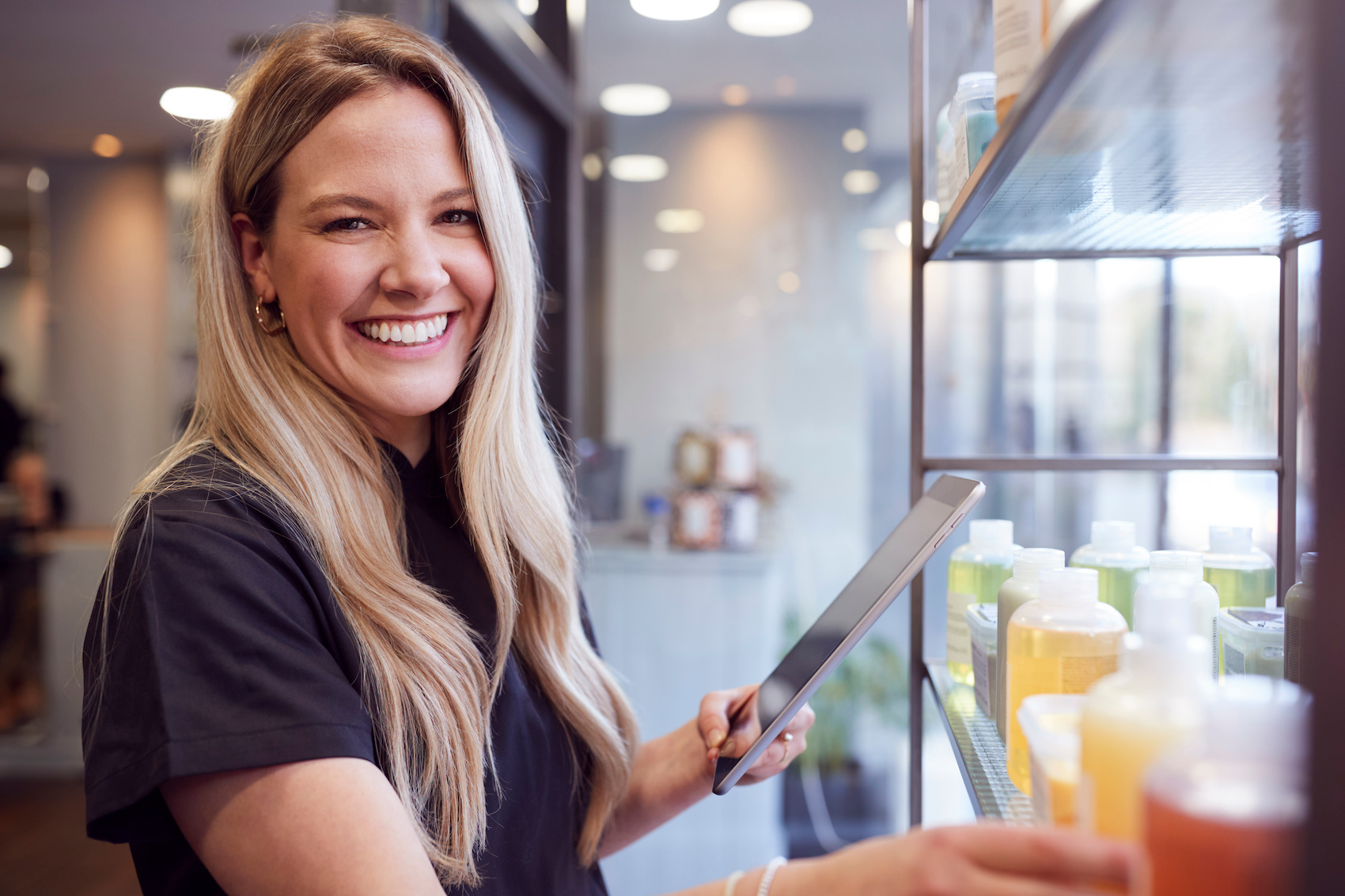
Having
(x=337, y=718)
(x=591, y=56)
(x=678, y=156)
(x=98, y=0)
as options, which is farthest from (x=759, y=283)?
(x=337, y=718)

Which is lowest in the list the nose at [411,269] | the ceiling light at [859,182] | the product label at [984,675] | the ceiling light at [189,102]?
the product label at [984,675]

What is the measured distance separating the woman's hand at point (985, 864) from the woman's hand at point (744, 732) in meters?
0.49

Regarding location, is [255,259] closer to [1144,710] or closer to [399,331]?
[399,331]

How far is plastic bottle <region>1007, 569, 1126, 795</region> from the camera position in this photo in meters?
0.62

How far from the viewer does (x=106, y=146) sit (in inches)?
81.7

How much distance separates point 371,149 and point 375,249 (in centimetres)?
10

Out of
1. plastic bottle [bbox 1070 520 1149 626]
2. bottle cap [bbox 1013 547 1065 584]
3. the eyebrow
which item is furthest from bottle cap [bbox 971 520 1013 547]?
the eyebrow

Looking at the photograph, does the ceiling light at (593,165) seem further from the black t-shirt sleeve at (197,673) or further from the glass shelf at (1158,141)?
the black t-shirt sleeve at (197,673)

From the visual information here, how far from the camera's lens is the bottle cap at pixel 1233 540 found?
2.77 ft

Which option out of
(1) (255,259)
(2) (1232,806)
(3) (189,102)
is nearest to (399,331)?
(1) (255,259)

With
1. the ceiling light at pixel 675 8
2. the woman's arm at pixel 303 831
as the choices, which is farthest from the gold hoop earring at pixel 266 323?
the ceiling light at pixel 675 8

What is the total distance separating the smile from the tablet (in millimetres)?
519

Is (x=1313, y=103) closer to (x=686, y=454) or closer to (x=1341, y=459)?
(x=1341, y=459)

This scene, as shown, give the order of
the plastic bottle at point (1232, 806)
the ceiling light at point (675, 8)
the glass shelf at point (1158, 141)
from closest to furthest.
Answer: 1. the plastic bottle at point (1232, 806)
2. the glass shelf at point (1158, 141)
3. the ceiling light at point (675, 8)
